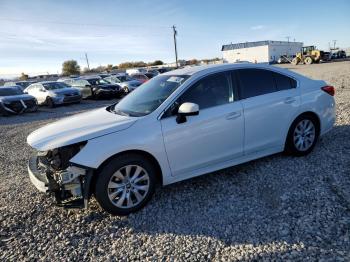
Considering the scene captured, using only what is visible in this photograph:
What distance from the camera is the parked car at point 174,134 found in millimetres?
3584

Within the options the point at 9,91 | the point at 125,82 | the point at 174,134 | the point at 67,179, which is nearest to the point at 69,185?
the point at 67,179

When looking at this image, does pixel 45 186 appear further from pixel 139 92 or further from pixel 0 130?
pixel 0 130

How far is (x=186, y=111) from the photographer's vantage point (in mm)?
3805

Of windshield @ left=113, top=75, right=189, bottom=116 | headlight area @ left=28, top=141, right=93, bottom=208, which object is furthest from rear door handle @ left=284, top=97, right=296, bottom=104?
headlight area @ left=28, top=141, right=93, bottom=208

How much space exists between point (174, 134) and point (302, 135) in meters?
2.43

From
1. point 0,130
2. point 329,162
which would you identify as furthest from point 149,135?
point 0,130

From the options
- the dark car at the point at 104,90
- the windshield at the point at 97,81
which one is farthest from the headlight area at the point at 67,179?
the windshield at the point at 97,81

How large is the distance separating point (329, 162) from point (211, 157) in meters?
2.04

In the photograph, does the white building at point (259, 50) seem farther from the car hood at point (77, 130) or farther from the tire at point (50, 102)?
the car hood at point (77, 130)

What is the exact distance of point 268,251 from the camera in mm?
2945

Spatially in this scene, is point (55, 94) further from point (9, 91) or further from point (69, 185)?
point (69, 185)

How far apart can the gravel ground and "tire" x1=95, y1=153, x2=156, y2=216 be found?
0.51ft

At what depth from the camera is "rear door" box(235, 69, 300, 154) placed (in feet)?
14.7

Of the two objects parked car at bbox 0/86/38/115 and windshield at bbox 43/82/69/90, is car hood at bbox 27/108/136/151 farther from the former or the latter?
windshield at bbox 43/82/69/90
